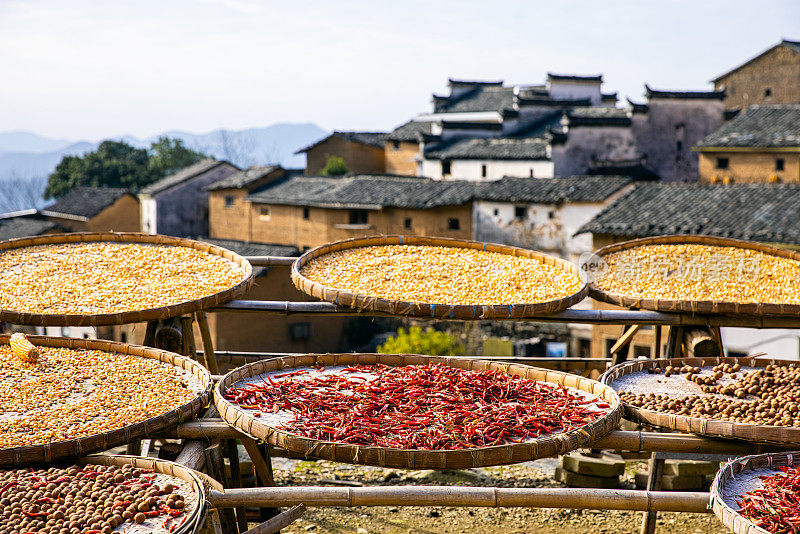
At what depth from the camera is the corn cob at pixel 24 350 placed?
3.98 metres

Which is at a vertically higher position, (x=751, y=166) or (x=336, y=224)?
(x=751, y=166)

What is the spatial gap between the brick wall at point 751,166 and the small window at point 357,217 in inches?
421

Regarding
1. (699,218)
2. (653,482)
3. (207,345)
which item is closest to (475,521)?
(653,482)

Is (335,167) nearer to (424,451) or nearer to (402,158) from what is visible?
(402,158)

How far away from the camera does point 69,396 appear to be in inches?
141

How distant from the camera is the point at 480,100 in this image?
35219mm

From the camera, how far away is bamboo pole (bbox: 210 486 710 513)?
3.01 metres

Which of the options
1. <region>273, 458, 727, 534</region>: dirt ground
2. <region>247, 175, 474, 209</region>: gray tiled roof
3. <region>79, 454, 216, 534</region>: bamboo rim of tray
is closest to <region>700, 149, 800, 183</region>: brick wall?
<region>247, 175, 474, 209</region>: gray tiled roof

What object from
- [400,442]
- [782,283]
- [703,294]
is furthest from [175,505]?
[782,283]

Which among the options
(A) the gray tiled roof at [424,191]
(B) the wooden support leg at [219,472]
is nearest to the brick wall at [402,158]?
(A) the gray tiled roof at [424,191]

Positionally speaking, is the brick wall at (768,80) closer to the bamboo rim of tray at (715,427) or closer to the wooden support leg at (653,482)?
the wooden support leg at (653,482)

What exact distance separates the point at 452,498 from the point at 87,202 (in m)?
29.2

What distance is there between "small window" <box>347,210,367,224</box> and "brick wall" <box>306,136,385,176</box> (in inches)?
363

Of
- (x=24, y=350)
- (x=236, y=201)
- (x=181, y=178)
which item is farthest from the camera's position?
(x=181, y=178)
